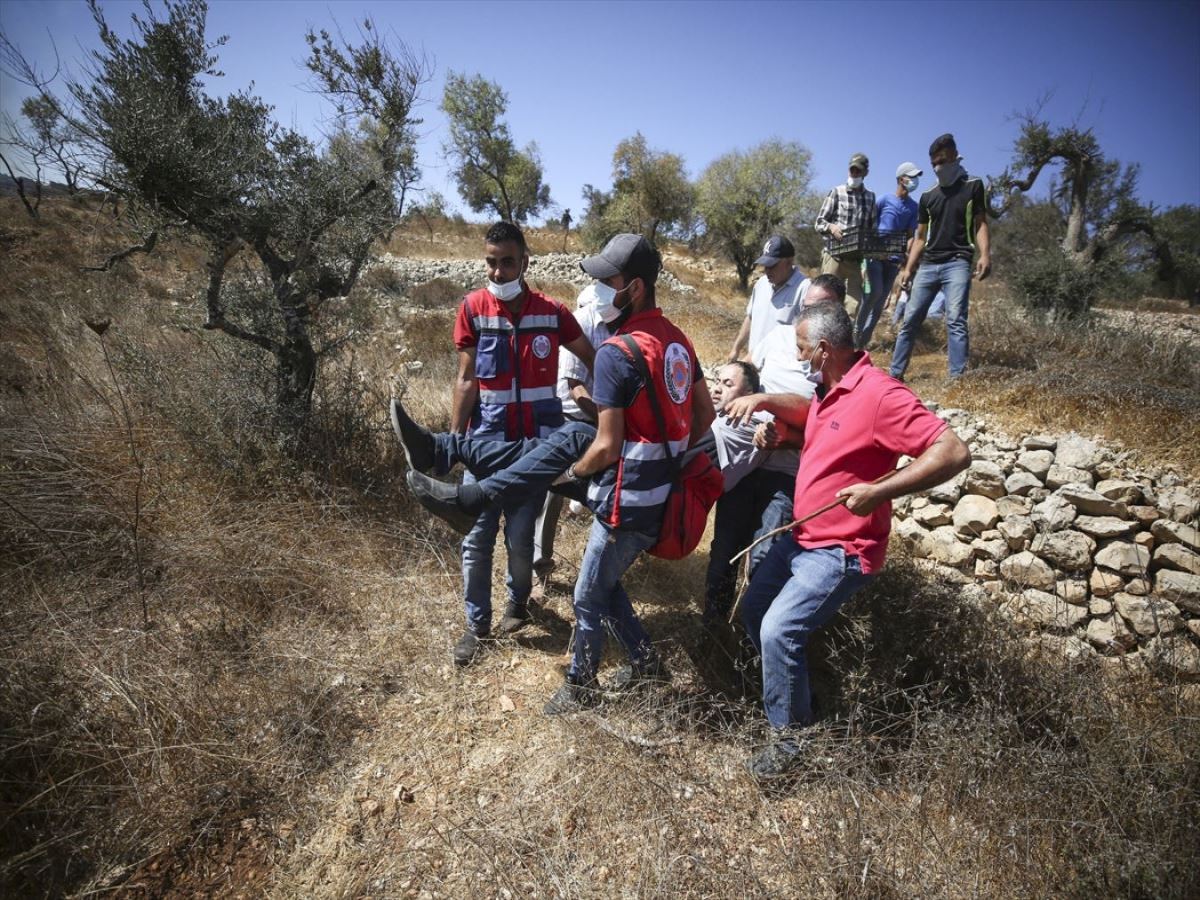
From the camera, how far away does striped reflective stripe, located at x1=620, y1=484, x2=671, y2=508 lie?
7.27 ft

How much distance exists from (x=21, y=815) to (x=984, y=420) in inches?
225

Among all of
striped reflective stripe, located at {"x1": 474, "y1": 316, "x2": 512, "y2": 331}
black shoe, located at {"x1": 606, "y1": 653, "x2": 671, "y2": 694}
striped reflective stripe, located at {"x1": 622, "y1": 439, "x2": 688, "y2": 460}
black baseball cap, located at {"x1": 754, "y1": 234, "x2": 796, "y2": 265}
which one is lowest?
black shoe, located at {"x1": 606, "y1": 653, "x2": 671, "y2": 694}

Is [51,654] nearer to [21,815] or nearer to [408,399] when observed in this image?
[21,815]

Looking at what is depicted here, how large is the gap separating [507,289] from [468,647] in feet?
6.42

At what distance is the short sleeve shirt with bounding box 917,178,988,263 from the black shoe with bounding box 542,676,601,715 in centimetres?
477

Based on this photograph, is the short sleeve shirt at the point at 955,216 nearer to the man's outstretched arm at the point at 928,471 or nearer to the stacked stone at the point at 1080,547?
the stacked stone at the point at 1080,547

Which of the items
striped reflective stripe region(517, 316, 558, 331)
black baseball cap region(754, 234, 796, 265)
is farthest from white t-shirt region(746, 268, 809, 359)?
striped reflective stripe region(517, 316, 558, 331)

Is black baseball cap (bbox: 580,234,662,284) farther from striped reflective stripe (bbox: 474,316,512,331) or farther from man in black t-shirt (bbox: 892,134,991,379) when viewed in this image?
man in black t-shirt (bbox: 892,134,991,379)

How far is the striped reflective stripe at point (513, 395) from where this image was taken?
291cm

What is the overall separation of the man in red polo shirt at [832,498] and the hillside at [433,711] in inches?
10.2

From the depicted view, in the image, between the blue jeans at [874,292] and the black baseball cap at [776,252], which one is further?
the blue jeans at [874,292]

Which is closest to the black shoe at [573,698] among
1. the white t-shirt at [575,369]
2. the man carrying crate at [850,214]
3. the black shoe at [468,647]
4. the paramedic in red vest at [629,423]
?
the paramedic in red vest at [629,423]

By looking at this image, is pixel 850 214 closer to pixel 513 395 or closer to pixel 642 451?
pixel 513 395

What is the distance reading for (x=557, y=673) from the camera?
296 cm
